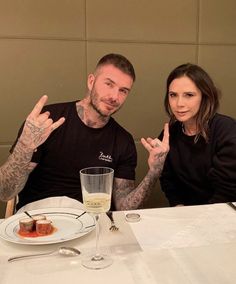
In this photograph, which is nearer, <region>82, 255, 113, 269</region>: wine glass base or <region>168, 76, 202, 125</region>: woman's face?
<region>82, 255, 113, 269</region>: wine glass base

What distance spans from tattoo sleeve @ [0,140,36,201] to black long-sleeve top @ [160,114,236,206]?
2.44 feet

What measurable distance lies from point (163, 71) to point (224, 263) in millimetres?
1662

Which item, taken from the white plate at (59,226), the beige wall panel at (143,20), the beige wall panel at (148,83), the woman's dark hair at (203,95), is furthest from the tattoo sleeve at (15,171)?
the beige wall panel at (143,20)

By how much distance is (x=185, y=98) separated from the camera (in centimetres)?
166

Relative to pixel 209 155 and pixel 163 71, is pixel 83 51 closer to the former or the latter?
pixel 163 71

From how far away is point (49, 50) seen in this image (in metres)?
2.10

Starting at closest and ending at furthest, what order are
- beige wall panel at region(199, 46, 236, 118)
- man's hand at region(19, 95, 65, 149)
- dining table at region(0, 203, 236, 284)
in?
dining table at region(0, 203, 236, 284) < man's hand at region(19, 95, 65, 149) < beige wall panel at region(199, 46, 236, 118)

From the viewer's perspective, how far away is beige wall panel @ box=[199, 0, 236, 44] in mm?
2271

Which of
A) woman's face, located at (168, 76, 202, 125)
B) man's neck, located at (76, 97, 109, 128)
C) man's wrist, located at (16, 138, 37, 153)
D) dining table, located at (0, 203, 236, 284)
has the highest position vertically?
woman's face, located at (168, 76, 202, 125)

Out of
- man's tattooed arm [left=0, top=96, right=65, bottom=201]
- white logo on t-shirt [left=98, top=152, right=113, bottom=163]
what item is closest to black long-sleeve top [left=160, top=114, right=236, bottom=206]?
white logo on t-shirt [left=98, top=152, right=113, bottom=163]

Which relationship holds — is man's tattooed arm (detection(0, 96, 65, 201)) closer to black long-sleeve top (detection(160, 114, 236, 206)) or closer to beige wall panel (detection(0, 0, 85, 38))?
black long-sleeve top (detection(160, 114, 236, 206))

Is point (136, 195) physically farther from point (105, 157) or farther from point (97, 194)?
point (97, 194)

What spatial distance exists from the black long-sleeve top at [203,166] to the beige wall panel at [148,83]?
0.49 metres

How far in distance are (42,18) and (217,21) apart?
1160 mm
